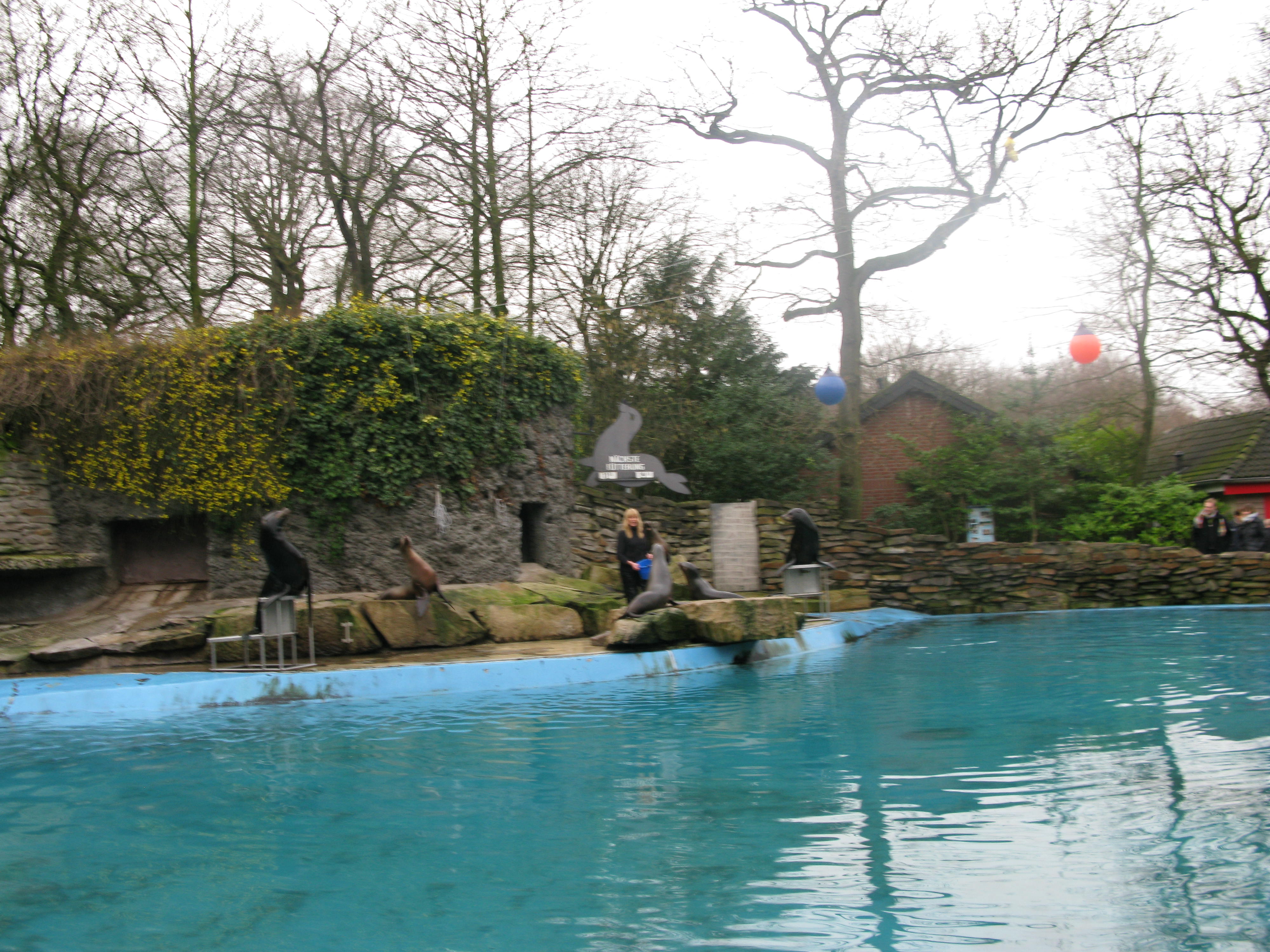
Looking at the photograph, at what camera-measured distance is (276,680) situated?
9.20 meters

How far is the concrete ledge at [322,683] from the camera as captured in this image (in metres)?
8.50

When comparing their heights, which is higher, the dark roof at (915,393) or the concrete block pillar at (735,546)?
the dark roof at (915,393)

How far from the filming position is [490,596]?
42.0 ft

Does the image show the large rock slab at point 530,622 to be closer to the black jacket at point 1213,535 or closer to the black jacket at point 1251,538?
the black jacket at point 1213,535

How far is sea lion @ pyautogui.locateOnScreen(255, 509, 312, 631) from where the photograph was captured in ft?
33.7

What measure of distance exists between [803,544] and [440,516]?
215 inches

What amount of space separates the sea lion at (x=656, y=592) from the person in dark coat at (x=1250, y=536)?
11.8 metres

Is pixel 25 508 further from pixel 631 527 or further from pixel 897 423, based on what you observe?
pixel 897 423

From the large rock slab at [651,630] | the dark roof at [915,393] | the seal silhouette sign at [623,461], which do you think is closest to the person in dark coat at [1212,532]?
the dark roof at [915,393]

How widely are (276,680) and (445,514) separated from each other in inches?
201

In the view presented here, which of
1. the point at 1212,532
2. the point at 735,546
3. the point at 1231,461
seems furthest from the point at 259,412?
the point at 1231,461

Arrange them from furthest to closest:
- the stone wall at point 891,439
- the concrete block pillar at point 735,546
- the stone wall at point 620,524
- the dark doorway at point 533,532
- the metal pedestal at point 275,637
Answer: the stone wall at point 891,439
the concrete block pillar at point 735,546
the stone wall at point 620,524
the dark doorway at point 533,532
the metal pedestal at point 275,637

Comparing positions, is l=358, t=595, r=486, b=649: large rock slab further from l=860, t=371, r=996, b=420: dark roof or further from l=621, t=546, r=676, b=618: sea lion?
l=860, t=371, r=996, b=420: dark roof

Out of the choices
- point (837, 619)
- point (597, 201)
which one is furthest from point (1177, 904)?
point (597, 201)
